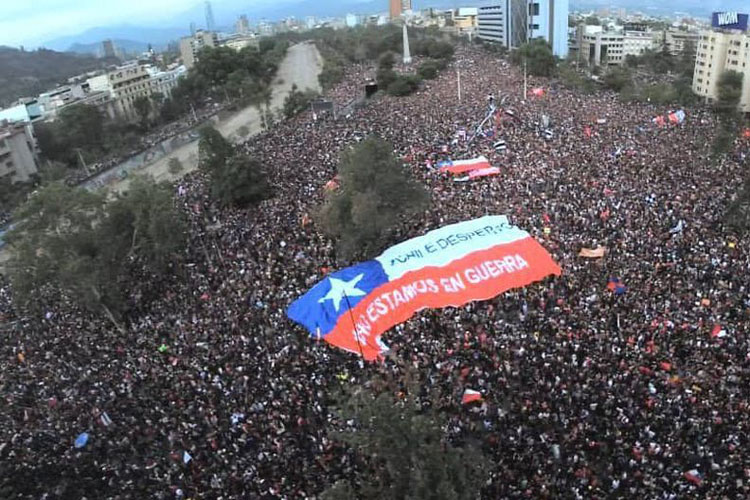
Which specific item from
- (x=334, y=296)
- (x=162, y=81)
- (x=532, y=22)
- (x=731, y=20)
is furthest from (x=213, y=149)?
(x=532, y=22)

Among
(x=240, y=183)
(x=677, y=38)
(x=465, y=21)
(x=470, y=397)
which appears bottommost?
(x=677, y=38)

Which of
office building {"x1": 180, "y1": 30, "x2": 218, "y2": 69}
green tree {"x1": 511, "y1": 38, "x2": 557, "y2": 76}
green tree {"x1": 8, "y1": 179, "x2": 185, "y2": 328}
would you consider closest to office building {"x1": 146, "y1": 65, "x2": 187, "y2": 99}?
office building {"x1": 180, "y1": 30, "x2": 218, "y2": 69}

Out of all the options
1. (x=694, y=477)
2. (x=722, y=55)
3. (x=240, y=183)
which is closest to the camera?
(x=694, y=477)

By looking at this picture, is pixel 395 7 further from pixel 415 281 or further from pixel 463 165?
pixel 415 281

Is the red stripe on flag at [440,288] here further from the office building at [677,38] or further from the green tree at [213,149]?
the office building at [677,38]

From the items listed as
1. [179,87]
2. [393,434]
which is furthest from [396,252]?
[179,87]

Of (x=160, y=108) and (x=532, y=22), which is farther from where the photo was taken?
(x=532, y=22)

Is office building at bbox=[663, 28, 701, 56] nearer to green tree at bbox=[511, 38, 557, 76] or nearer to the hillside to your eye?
green tree at bbox=[511, 38, 557, 76]
